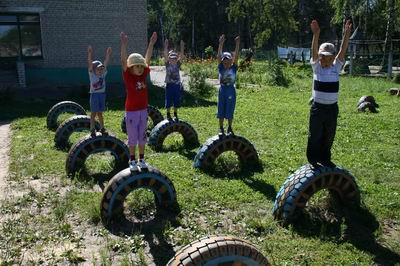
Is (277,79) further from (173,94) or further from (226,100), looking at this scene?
(226,100)

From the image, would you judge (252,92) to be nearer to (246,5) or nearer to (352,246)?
(352,246)

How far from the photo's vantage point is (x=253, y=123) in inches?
447

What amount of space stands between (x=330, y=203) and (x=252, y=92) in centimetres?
1242

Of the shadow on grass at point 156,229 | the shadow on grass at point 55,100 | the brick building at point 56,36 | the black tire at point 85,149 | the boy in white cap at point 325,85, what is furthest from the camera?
the brick building at point 56,36

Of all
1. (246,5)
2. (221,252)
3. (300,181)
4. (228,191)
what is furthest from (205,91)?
(246,5)

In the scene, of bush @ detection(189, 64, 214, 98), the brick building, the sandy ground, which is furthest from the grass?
the brick building

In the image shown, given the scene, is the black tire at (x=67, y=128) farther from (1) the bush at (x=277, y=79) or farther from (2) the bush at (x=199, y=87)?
(1) the bush at (x=277, y=79)

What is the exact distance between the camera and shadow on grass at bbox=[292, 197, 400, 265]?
4630 millimetres

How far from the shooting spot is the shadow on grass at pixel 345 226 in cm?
463

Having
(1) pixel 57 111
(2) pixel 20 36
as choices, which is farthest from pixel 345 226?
(2) pixel 20 36

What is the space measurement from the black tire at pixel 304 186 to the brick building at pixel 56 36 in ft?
48.7

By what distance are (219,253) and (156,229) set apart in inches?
80.3

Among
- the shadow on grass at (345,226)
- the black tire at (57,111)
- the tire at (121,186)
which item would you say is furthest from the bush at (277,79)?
the tire at (121,186)

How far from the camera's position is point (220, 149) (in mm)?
7062
